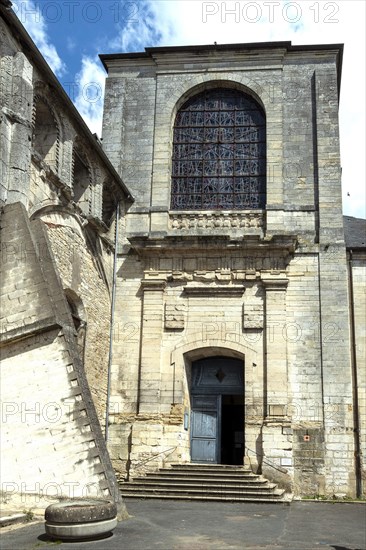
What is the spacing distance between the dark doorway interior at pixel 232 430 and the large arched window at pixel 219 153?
5.26m

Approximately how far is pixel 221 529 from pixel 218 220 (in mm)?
8596

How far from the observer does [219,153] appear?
16.8 metres

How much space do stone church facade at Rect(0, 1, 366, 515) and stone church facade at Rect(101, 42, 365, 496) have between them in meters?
0.03

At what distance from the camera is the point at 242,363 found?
1556cm

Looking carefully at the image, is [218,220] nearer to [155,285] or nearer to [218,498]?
[155,285]

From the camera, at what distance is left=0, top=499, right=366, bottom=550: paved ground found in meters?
7.34

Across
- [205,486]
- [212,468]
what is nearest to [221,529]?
[205,486]

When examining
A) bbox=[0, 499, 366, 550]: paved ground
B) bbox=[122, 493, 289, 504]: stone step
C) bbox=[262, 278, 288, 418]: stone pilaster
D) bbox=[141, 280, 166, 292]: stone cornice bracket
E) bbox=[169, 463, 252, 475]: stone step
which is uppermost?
bbox=[141, 280, 166, 292]: stone cornice bracket

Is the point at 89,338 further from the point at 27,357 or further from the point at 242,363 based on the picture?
the point at 27,357

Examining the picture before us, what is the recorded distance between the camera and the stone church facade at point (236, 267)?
47.7ft

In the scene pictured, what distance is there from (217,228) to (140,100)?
387cm

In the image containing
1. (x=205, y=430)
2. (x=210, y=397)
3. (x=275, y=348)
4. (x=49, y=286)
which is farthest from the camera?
(x=210, y=397)

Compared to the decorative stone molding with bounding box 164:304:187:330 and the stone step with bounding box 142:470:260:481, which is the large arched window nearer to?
the decorative stone molding with bounding box 164:304:187:330

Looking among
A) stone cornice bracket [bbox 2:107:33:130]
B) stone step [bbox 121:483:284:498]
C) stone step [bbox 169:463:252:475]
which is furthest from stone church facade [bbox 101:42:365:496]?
stone cornice bracket [bbox 2:107:33:130]
